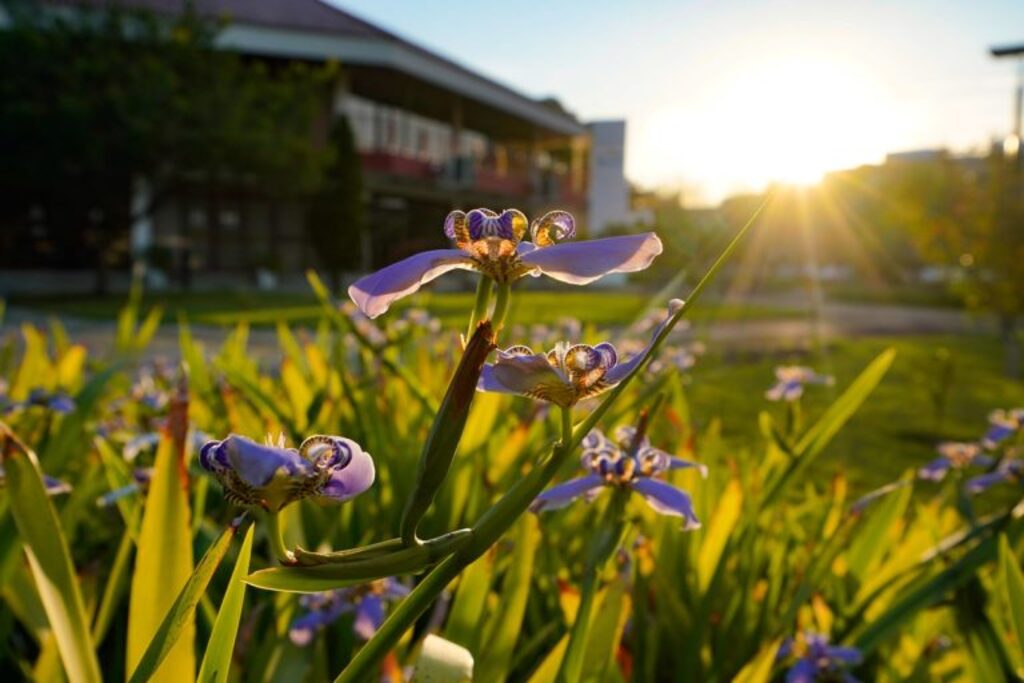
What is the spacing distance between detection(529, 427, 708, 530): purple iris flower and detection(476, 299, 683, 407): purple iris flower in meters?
0.23

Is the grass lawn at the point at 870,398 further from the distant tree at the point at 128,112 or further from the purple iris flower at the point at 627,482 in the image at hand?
the distant tree at the point at 128,112

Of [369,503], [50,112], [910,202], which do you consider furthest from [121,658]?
[50,112]

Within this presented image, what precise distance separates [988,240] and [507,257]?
806 centimetres

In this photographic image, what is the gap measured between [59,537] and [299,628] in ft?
1.05

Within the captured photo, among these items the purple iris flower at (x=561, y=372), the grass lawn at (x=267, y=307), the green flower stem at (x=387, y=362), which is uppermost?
the purple iris flower at (x=561, y=372)

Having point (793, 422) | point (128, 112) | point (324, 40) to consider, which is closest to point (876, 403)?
point (793, 422)

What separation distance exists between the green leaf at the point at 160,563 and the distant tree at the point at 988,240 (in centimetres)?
716

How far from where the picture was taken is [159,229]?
17.6 meters

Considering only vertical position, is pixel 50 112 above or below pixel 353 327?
above

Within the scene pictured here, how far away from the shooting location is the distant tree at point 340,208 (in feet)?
54.3

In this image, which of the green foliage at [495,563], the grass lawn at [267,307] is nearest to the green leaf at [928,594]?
the green foliage at [495,563]

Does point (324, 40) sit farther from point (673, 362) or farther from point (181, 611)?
point (181, 611)

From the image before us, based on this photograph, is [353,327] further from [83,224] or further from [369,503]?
[83,224]

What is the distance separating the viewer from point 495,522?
39 centimetres
